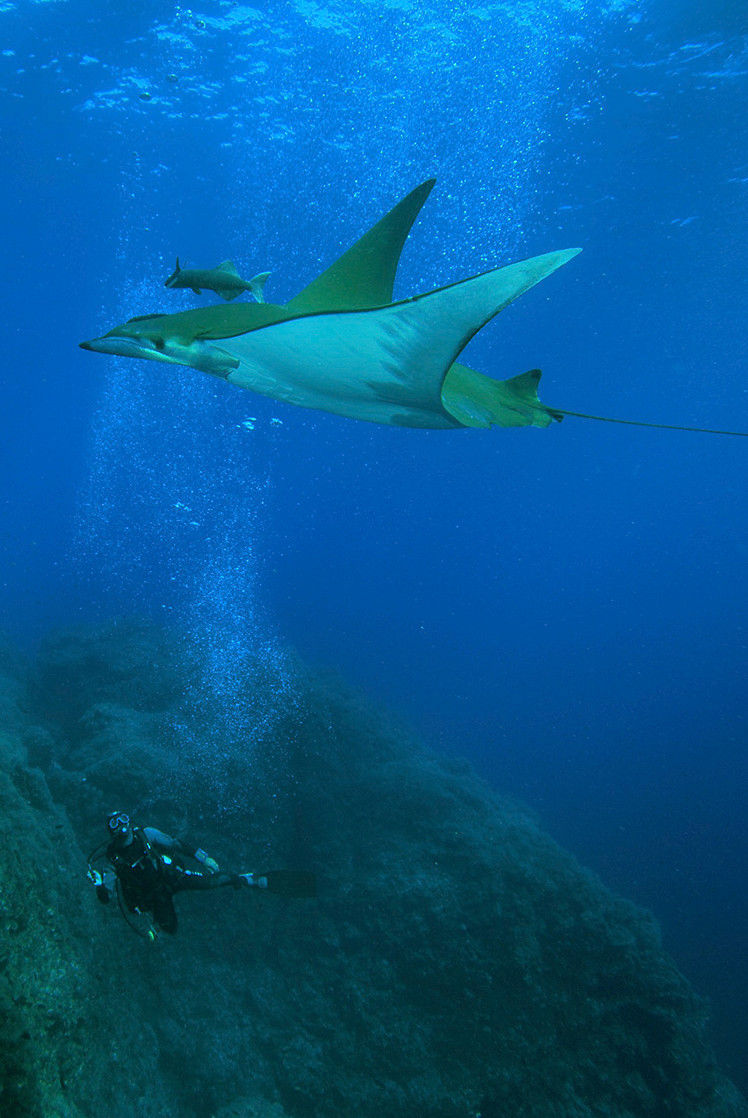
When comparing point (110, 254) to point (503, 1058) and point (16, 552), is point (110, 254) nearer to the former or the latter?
point (16, 552)

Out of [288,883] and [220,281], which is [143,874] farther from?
[220,281]

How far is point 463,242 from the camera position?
19562 mm

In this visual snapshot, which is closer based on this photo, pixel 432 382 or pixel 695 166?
pixel 432 382

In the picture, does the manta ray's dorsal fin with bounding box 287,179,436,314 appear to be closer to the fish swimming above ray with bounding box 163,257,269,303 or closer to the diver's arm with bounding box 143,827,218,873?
the fish swimming above ray with bounding box 163,257,269,303

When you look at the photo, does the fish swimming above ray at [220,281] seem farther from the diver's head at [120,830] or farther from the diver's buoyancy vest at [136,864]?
the diver's buoyancy vest at [136,864]

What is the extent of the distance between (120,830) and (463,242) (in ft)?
71.3

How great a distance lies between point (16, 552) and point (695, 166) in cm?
4701

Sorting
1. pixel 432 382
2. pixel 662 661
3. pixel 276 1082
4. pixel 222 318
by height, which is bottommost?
pixel 662 661

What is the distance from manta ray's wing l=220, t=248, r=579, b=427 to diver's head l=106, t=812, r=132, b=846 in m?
3.26

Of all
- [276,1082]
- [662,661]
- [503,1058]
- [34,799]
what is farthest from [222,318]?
[662,661]

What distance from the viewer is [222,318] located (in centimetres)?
209

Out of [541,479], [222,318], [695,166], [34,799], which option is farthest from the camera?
[541,479]

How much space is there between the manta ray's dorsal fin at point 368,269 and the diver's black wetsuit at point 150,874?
389cm

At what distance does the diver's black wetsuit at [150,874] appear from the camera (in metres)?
3.80
